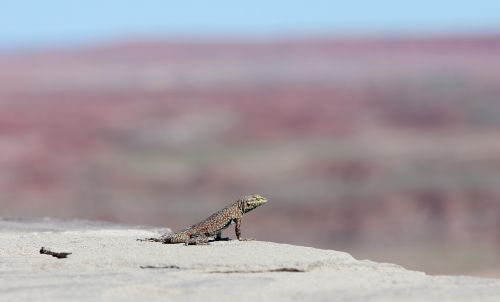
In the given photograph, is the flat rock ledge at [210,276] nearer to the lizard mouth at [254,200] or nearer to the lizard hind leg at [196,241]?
the lizard hind leg at [196,241]

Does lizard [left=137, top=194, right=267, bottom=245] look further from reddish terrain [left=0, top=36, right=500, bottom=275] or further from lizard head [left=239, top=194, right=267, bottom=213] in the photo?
reddish terrain [left=0, top=36, right=500, bottom=275]

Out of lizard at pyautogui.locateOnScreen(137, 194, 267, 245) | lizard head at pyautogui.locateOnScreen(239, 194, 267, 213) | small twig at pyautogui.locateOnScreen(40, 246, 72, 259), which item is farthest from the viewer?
lizard head at pyautogui.locateOnScreen(239, 194, 267, 213)

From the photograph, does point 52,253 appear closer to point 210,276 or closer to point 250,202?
point 210,276

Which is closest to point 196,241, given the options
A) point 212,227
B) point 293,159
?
point 212,227

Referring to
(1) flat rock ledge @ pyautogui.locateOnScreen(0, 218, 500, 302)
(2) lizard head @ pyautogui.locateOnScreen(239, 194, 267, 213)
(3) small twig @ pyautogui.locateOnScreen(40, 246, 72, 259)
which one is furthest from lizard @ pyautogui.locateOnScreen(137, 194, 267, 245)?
(3) small twig @ pyautogui.locateOnScreen(40, 246, 72, 259)

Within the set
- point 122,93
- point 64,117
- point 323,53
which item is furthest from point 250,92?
point 323,53

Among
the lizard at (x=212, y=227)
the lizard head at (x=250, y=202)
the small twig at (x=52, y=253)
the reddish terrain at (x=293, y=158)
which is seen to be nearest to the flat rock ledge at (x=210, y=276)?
the small twig at (x=52, y=253)
